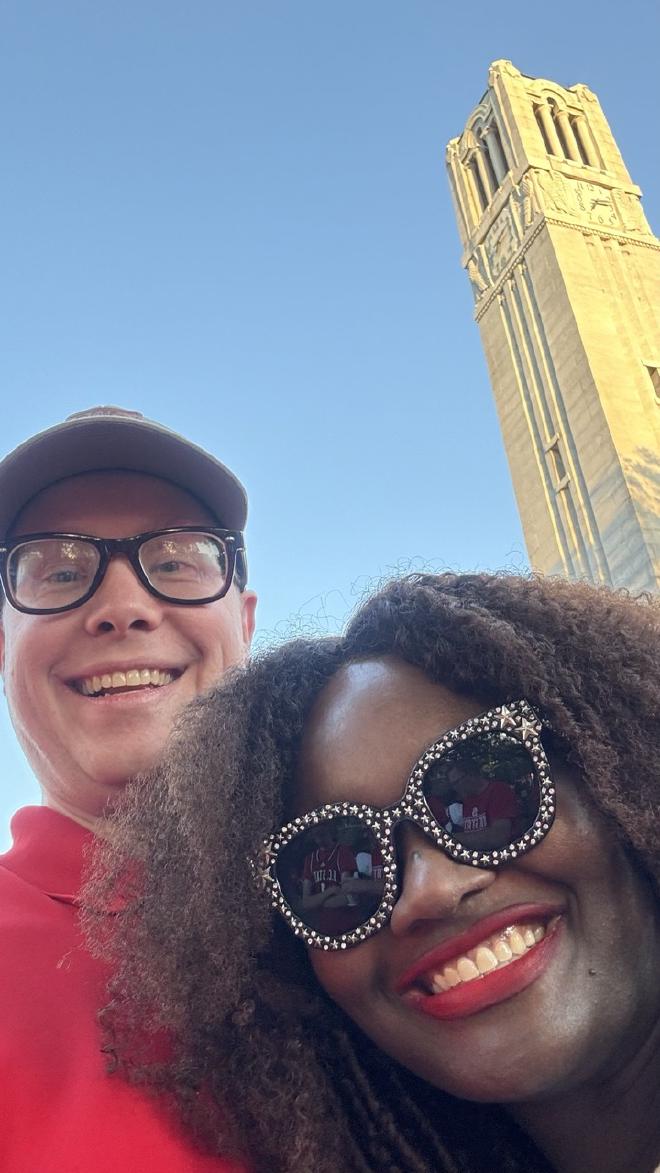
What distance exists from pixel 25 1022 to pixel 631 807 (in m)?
1.09

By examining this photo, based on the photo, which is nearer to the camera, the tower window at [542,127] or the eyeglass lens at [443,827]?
the eyeglass lens at [443,827]

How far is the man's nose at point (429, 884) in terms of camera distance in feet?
4.73

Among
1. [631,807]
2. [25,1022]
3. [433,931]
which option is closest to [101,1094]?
[25,1022]

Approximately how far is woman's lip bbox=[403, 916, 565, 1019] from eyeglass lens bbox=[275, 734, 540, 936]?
161 mm

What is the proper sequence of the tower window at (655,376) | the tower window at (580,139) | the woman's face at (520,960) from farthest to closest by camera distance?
the tower window at (580,139) < the tower window at (655,376) < the woman's face at (520,960)


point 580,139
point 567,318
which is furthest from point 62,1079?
point 580,139

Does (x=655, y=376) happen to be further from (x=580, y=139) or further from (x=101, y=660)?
(x=101, y=660)

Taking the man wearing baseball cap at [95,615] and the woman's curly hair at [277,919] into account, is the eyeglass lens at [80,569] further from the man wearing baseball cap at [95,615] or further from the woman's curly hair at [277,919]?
the woman's curly hair at [277,919]

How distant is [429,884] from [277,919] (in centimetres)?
39

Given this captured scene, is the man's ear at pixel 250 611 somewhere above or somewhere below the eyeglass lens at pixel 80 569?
above

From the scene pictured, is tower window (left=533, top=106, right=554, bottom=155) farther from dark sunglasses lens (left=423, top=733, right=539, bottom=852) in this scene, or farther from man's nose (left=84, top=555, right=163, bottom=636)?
dark sunglasses lens (left=423, top=733, right=539, bottom=852)

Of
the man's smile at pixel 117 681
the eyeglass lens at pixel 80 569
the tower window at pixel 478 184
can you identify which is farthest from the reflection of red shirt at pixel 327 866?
the tower window at pixel 478 184

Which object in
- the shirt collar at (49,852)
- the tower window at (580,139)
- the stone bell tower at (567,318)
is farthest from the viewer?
the tower window at (580,139)

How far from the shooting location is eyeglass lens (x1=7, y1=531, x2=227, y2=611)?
252cm
